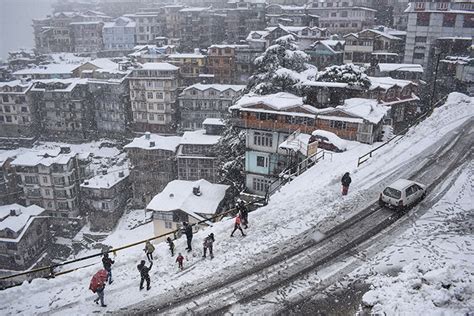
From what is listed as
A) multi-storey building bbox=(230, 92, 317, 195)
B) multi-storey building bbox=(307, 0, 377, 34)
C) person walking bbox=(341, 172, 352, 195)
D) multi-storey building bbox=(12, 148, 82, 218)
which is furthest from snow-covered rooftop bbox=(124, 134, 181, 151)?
multi-storey building bbox=(307, 0, 377, 34)

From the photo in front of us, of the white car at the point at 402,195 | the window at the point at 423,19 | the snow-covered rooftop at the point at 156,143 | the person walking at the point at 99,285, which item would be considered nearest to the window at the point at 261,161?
the white car at the point at 402,195

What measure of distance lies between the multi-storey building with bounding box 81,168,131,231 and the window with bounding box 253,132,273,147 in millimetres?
28208

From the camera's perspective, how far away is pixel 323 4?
281ft

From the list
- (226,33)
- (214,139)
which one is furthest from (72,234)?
(226,33)

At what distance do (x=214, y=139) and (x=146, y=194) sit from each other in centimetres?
1507

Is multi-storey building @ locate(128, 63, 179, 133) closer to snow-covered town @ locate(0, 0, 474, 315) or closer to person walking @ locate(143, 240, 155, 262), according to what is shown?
snow-covered town @ locate(0, 0, 474, 315)

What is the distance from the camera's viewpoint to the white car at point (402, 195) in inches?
822

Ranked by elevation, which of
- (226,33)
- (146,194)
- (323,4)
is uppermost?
(323,4)

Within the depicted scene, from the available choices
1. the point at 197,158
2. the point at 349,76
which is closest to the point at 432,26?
the point at 349,76

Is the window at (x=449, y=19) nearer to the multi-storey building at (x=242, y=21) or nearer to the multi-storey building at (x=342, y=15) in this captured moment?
the multi-storey building at (x=342, y=15)

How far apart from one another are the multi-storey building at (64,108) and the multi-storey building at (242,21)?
119 ft

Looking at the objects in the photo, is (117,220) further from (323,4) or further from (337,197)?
(323,4)

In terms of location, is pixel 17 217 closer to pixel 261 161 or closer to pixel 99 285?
pixel 261 161

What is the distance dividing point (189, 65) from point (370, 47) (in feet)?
116
